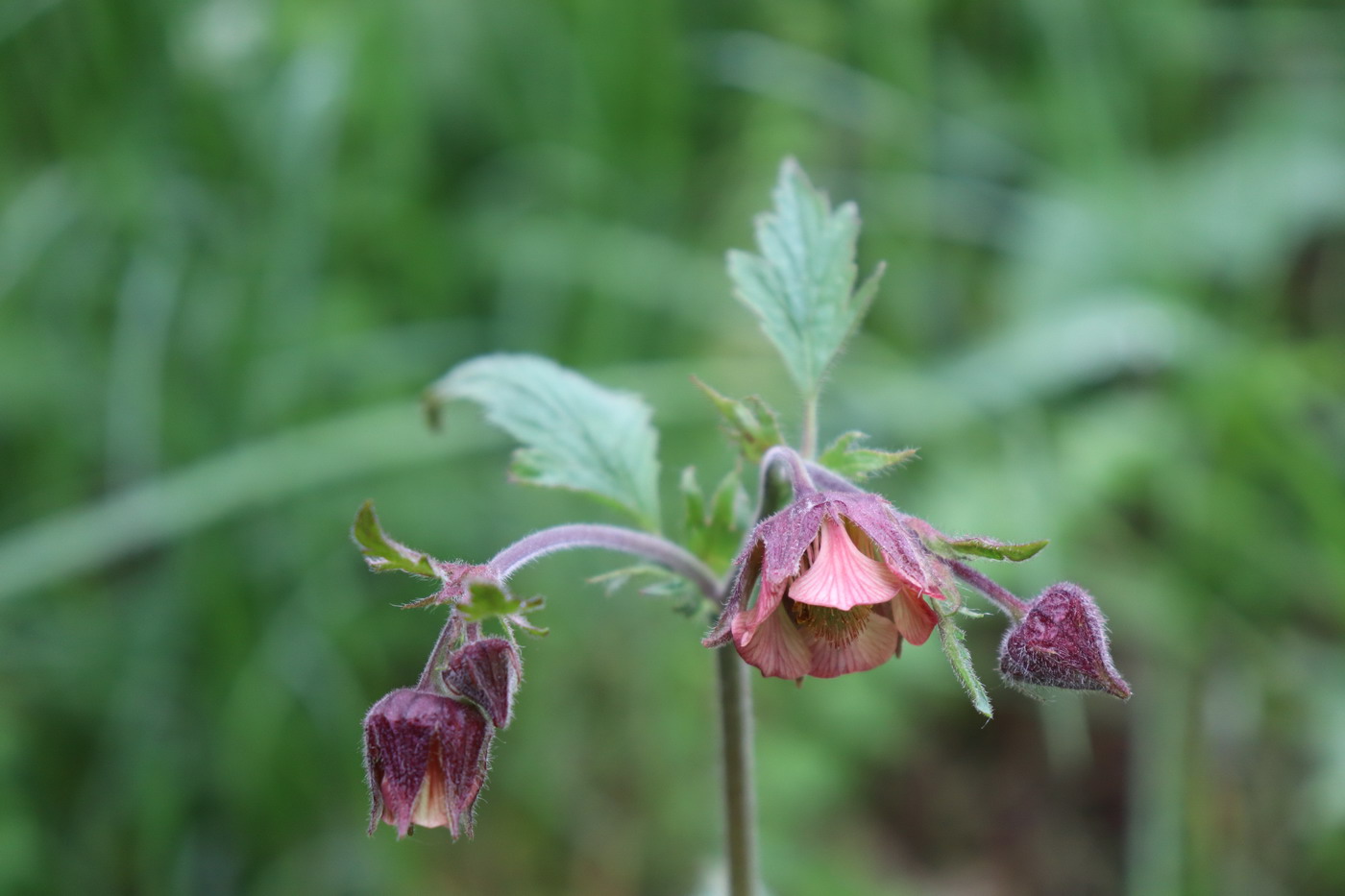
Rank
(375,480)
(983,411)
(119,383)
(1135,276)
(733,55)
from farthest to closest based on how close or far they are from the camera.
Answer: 1. (733,55)
2. (1135,276)
3. (983,411)
4. (375,480)
5. (119,383)

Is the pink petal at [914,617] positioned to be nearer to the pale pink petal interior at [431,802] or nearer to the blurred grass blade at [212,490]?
the pale pink petal interior at [431,802]

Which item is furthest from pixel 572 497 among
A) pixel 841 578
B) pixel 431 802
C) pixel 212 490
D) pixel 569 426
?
pixel 841 578

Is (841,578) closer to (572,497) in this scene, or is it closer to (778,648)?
(778,648)

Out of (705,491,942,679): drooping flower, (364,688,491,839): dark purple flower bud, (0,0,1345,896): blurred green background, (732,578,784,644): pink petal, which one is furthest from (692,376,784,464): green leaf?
(0,0,1345,896): blurred green background

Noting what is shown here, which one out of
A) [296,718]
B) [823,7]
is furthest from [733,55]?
[296,718]

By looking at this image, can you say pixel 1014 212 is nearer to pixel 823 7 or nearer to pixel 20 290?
pixel 823 7

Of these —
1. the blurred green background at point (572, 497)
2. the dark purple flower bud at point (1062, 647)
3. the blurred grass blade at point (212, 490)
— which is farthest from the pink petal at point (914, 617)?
the blurred grass blade at point (212, 490)
